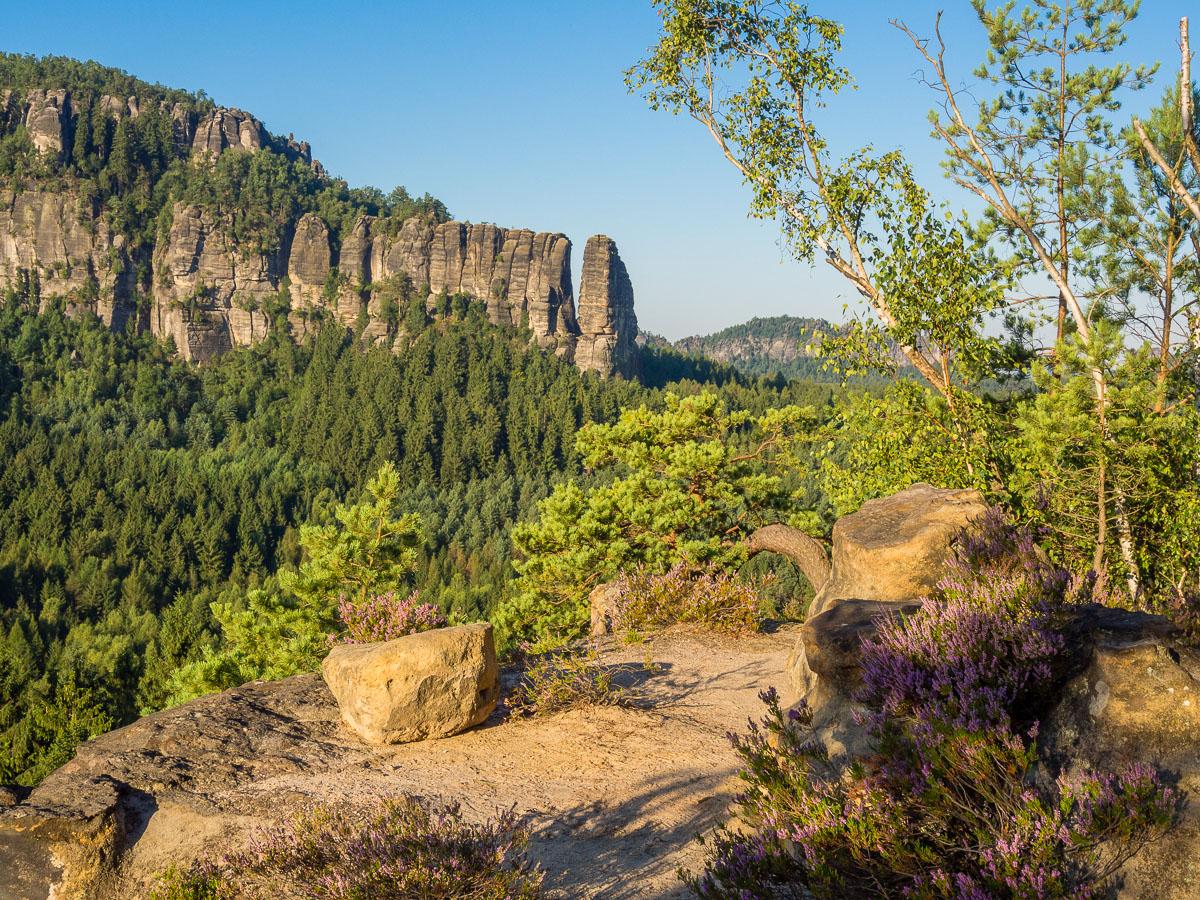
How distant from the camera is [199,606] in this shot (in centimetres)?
6569

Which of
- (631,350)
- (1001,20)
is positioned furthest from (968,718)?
(631,350)

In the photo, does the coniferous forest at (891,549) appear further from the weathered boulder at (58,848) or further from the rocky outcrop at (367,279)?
the rocky outcrop at (367,279)

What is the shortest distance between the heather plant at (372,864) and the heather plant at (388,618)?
3851 mm

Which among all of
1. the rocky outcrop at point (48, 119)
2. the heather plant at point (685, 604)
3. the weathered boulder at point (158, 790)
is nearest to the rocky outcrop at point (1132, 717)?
the weathered boulder at point (158, 790)

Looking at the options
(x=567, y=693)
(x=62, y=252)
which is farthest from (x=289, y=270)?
(x=567, y=693)

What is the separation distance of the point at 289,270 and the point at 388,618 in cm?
15080

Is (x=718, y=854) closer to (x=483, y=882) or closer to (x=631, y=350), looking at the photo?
(x=483, y=882)

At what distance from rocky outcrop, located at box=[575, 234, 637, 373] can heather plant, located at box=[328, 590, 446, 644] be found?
123 metres

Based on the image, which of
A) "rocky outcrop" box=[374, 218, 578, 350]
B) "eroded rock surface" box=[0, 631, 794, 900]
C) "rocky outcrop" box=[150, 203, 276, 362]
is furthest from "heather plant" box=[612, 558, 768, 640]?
"rocky outcrop" box=[150, 203, 276, 362]

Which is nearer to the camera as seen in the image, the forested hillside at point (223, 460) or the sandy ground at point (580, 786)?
the sandy ground at point (580, 786)

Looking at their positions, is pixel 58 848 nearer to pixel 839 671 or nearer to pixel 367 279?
pixel 839 671

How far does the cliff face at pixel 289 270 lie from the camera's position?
135 metres

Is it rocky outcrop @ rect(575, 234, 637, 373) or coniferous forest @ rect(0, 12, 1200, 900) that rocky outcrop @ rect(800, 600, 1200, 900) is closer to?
coniferous forest @ rect(0, 12, 1200, 900)

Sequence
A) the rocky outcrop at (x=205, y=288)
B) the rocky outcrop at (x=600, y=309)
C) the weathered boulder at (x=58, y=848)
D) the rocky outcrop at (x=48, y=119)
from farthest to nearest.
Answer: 1. the rocky outcrop at (x=48, y=119)
2. the rocky outcrop at (x=205, y=288)
3. the rocky outcrop at (x=600, y=309)
4. the weathered boulder at (x=58, y=848)
